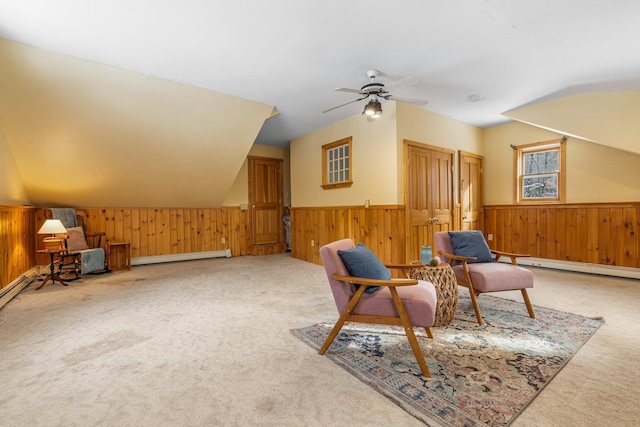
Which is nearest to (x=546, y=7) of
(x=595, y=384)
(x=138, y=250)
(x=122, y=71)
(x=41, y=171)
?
(x=595, y=384)

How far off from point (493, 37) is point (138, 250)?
6203 millimetres

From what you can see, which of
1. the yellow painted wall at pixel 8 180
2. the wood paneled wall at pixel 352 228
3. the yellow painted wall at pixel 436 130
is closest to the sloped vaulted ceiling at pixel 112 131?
the yellow painted wall at pixel 8 180

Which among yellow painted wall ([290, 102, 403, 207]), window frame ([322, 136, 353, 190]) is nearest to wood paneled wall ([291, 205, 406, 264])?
yellow painted wall ([290, 102, 403, 207])

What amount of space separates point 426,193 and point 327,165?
1.85 meters

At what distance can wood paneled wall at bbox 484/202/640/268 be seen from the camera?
4.23m

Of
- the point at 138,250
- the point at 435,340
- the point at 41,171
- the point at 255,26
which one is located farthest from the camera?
the point at 138,250

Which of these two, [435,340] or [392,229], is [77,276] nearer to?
[392,229]

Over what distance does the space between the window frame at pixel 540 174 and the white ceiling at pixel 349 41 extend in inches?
49.3

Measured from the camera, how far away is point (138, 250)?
18.3ft

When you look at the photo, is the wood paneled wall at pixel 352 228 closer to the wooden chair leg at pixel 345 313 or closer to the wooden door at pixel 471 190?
the wooden door at pixel 471 190

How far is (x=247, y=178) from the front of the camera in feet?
22.2

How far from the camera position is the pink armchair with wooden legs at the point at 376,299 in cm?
190

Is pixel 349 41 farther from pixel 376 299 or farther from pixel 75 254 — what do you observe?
pixel 75 254

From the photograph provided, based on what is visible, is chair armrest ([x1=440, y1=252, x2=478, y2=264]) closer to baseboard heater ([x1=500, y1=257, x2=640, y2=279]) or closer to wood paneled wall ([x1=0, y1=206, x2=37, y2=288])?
baseboard heater ([x1=500, y1=257, x2=640, y2=279])
